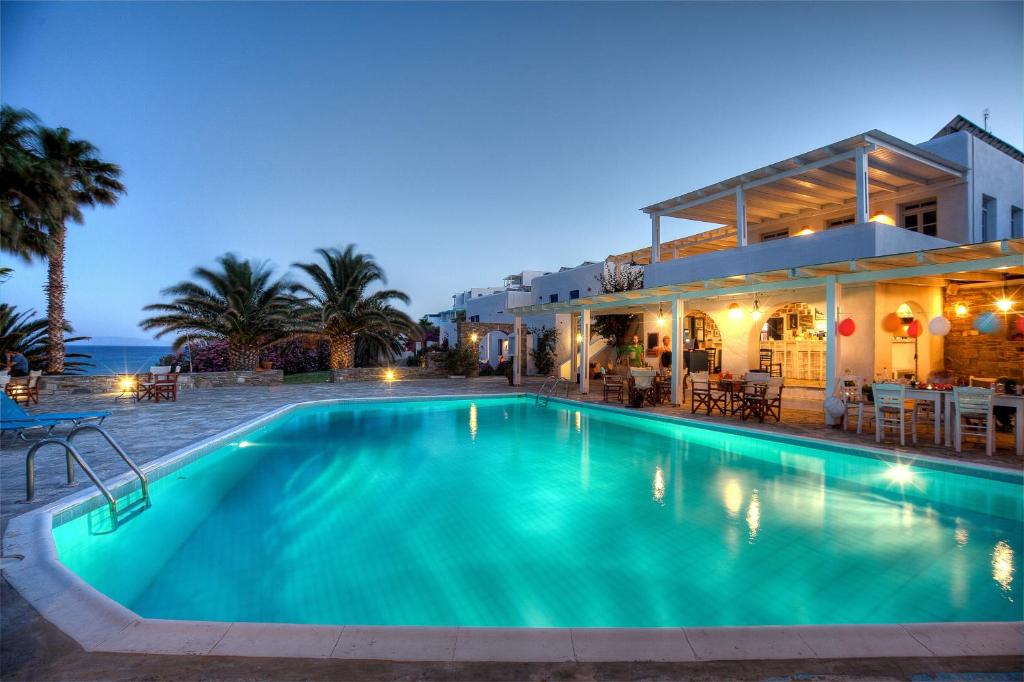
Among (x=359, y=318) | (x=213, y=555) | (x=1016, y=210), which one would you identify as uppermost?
(x=1016, y=210)

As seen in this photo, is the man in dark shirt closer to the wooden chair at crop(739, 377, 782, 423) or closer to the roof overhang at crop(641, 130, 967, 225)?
the roof overhang at crop(641, 130, 967, 225)

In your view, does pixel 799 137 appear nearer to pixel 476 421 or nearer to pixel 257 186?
pixel 476 421

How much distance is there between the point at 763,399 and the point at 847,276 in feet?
9.63

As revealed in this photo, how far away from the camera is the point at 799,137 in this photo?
16312 mm

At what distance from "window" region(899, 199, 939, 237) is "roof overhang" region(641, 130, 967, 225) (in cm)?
56

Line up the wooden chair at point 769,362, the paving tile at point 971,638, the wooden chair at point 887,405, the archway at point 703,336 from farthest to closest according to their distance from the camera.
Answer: the archway at point 703,336 → the wooden chair at point 769,362 → the wooden chair at point 887,405 → the paving tile at point 971,638

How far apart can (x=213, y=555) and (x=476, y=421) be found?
7657mm

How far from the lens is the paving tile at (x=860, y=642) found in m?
2.34

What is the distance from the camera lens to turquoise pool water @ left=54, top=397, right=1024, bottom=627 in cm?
368

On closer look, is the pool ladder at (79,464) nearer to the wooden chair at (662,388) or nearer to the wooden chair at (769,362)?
the wooden chair at (662,388)

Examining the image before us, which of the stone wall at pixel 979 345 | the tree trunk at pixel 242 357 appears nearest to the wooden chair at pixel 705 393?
the stone wall at pixel 979 345

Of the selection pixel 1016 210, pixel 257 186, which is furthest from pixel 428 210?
pixel 1016 210

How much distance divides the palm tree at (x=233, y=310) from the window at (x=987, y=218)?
69.8ft

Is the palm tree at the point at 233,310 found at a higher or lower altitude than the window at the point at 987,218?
lower
